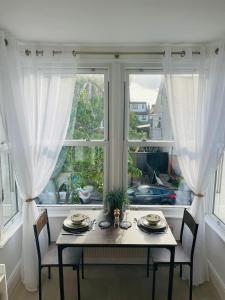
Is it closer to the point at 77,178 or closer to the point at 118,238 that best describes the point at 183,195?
the point at 118,238

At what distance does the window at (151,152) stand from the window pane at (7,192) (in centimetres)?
119

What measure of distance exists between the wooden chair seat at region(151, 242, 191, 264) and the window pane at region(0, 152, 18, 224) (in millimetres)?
1408

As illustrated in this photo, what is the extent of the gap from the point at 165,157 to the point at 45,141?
4.22ft

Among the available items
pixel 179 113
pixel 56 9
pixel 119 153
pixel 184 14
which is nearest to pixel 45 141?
pixel 119 153

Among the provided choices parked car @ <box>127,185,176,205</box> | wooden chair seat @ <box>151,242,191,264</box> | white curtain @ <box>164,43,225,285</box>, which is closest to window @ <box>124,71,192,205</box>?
parked car @ <box>127,185,176,205</box>

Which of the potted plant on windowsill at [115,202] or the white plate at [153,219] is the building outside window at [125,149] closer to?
the potted plant on windowsill at [115,202]

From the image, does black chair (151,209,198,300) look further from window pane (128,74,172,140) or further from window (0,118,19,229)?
window (0,118,19,229)

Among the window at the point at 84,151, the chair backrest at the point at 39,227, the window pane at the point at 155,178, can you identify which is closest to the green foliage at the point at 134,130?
the window pane at the point at 155,178

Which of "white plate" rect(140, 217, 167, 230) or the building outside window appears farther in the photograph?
the building outside window

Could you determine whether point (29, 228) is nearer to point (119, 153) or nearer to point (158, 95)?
point (119, 153)

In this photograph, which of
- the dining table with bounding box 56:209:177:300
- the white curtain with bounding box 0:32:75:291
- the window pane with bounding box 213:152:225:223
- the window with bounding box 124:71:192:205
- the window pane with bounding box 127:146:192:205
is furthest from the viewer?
the window pane with bounding box 127:146:192:205

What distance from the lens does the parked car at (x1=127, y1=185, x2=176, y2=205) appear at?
2738mm

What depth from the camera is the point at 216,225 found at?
2447 millimetres

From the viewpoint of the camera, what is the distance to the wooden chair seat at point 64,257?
2.05m
